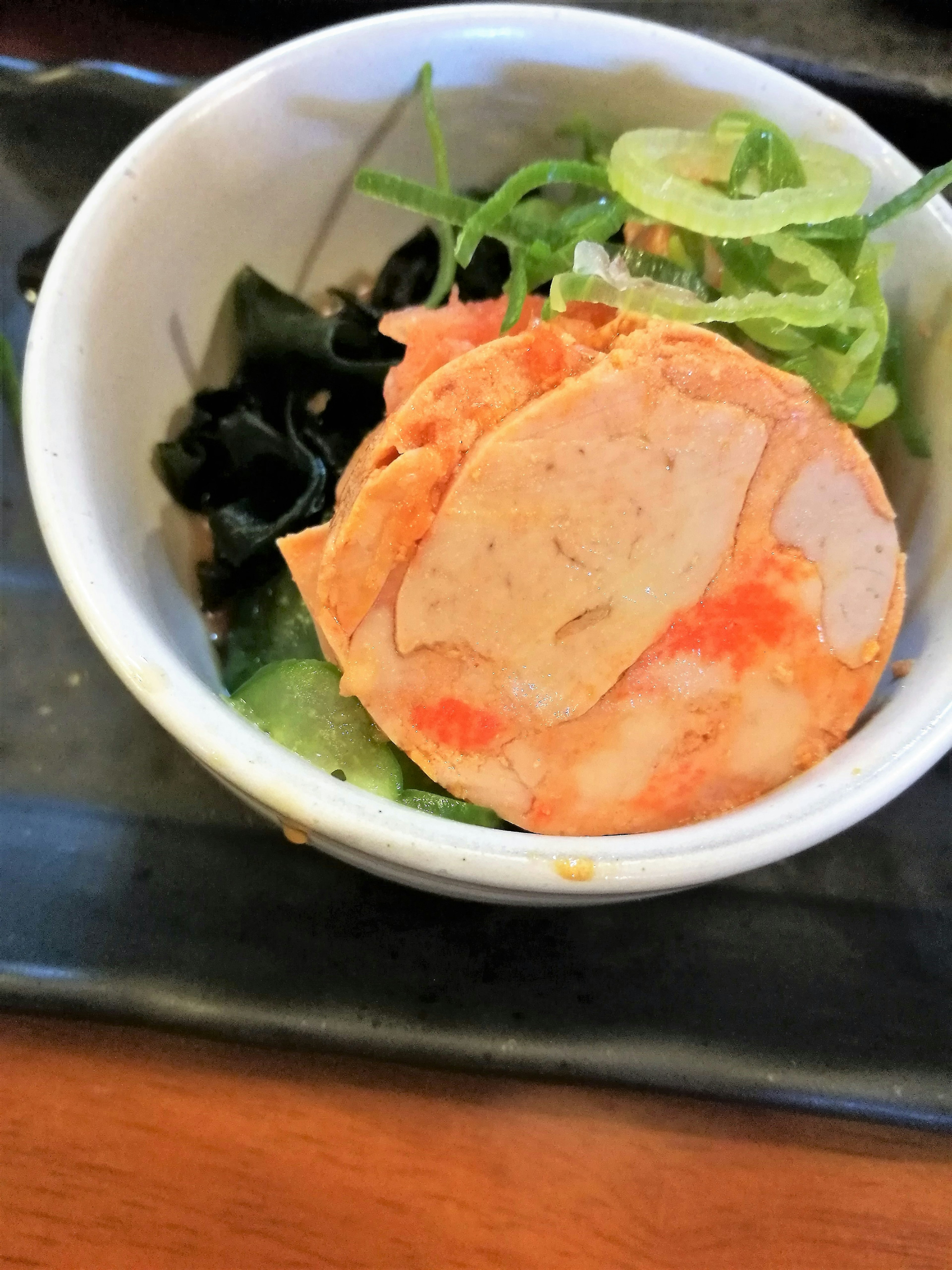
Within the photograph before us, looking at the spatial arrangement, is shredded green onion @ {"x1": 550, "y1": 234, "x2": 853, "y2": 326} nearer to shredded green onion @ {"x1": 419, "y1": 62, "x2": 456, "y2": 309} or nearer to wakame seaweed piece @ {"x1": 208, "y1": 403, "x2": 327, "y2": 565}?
shredded green onion @ {"x1": 419, "y1": 62, "x2": 456, "y2": 309}

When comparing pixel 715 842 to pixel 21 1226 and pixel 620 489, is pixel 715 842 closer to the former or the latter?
pixel 620 489

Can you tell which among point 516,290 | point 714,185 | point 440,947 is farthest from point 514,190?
point 440,947

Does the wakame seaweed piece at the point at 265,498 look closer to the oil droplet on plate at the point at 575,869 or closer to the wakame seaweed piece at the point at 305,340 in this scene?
the wakame seaweed piece at the point at 305,340

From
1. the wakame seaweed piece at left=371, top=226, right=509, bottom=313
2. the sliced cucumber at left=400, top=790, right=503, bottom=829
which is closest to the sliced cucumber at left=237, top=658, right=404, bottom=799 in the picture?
the sliced cucumber at left=400, top=790, right=503, bottom=829

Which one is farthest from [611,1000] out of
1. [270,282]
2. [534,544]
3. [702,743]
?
[270,282]

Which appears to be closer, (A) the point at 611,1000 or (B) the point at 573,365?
(B) the point at 573,365

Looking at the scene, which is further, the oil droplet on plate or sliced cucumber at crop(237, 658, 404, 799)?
sliced cucumber at crop(237, 658, 404, 799)
